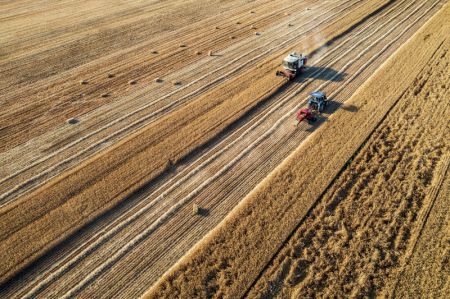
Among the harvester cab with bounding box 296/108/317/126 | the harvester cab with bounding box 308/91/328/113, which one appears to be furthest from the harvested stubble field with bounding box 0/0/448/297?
the harvester cab with bounding box 308/91/328/113

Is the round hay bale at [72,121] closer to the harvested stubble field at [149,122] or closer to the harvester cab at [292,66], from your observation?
the harvested stubble field at [149,122]

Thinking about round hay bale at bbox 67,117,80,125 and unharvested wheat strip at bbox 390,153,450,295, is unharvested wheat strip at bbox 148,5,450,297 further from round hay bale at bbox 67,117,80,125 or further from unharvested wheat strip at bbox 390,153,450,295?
round hay bale at bbox 67,117,80,125

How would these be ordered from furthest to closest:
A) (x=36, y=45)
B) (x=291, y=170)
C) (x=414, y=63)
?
(x=36, y=45)
(x=414, y=63)
(x=291, y=170)

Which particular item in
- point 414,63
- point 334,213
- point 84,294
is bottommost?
point 84,294

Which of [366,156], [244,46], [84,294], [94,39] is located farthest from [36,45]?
[366,156]

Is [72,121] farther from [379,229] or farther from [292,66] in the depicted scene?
[379,229]

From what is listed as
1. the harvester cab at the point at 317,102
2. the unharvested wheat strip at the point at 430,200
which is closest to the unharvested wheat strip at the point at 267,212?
the harvester cab at the point at 317,102

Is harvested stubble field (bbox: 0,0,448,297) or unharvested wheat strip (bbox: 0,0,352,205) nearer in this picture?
harvested stubble field (bbox: 0,0,448,297)

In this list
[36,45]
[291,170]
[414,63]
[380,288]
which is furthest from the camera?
[36,45]

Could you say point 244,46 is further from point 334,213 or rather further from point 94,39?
point 334,213
